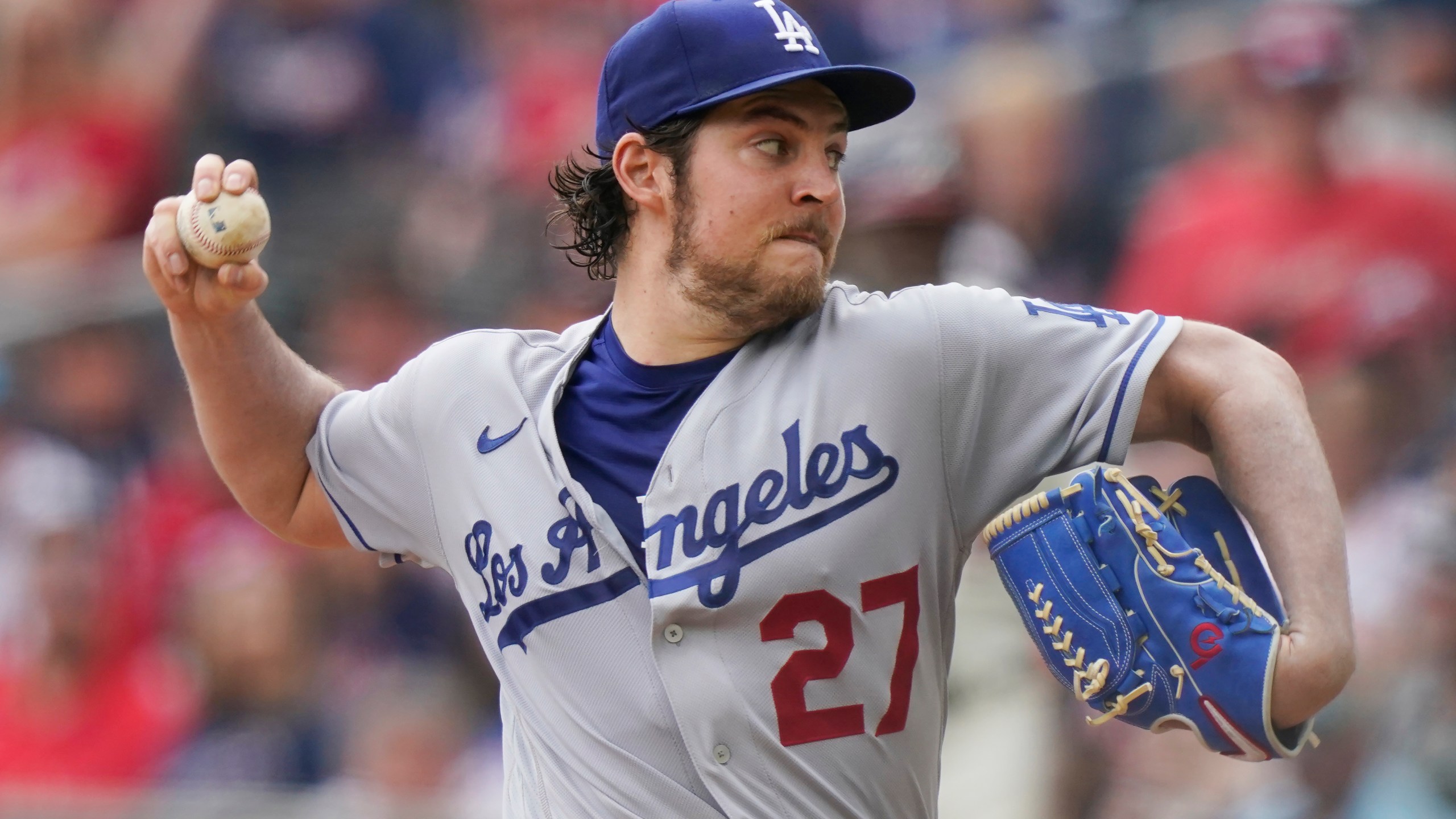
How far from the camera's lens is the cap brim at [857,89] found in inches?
84.1

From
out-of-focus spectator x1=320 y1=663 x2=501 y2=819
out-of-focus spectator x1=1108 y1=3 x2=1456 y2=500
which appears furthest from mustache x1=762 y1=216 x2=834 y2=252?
out-of-focus spectator x1=320 y1=663 x2=501 y2=819

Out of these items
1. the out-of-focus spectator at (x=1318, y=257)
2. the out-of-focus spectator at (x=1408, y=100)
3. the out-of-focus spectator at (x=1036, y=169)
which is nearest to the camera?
the out-of-focus spectator at (x=1318, y=257)

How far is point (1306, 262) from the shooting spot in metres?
4.43

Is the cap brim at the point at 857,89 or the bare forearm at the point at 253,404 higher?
the cap brim at the point at 857,89

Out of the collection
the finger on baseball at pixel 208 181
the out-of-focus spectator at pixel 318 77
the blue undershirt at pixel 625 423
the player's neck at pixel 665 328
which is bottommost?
the blue undershirt at pixel 625 423

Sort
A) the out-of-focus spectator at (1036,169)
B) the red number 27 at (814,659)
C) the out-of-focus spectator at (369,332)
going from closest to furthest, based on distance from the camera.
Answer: the red number 27 at (814,659) → the out-of-focus spectator at (1036,169) → the out-of-focus spectator at (369,332)

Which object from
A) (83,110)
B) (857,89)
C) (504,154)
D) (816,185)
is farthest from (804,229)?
(83,110)

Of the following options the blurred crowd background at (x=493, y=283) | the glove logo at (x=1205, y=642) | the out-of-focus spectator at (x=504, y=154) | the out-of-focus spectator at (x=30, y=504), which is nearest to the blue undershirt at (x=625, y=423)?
the glove logo at (x=1205, y=642)

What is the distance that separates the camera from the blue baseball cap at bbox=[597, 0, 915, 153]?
7.08 feet

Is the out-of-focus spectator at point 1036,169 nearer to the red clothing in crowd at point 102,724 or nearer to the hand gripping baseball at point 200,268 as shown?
the hand gripping baseball at point 200,268

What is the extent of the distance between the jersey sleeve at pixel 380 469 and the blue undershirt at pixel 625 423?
0.81 ft

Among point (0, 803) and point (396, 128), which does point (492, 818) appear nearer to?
point (0, 803)

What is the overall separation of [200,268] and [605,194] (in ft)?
2.05

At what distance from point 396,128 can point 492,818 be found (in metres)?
3.27
